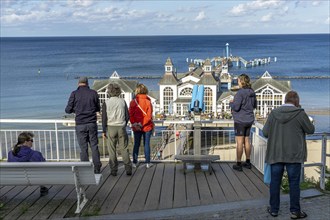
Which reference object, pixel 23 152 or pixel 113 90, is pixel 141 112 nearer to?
pixel 113 90

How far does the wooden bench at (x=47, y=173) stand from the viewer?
18.4ft

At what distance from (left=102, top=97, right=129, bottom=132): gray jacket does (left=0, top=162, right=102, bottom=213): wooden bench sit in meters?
1.70

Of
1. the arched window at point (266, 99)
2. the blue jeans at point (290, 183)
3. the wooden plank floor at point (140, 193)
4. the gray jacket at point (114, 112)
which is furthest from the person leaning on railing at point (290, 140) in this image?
the arched window at point (266, 99)

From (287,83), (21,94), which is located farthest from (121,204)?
(21,94)

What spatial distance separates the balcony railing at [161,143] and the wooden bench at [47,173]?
249cm

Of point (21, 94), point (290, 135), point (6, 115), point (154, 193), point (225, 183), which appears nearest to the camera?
point (290, 135)

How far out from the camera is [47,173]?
18.8ft

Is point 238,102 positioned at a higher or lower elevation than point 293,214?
higher

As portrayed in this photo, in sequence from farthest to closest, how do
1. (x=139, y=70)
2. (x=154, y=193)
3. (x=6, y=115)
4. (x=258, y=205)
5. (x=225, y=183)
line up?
(x=139, y=70) < (x=6, y=115) < (x=225, y=183) < (x=154, y=193) < (x=258, y=205)

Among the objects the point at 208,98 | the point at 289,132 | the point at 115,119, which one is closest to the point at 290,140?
the point at 289,132

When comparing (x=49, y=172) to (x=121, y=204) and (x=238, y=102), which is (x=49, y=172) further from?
(x=238, y=102)

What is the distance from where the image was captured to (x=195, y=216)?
5633mm

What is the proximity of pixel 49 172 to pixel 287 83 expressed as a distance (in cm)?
3401

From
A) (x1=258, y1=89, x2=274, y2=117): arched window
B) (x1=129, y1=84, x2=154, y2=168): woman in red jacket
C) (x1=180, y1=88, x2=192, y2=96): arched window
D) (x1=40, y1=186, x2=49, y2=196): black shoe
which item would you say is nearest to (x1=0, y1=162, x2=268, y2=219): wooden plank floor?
(x1=40, y1=186, x2=49, y2=196): black shoe
